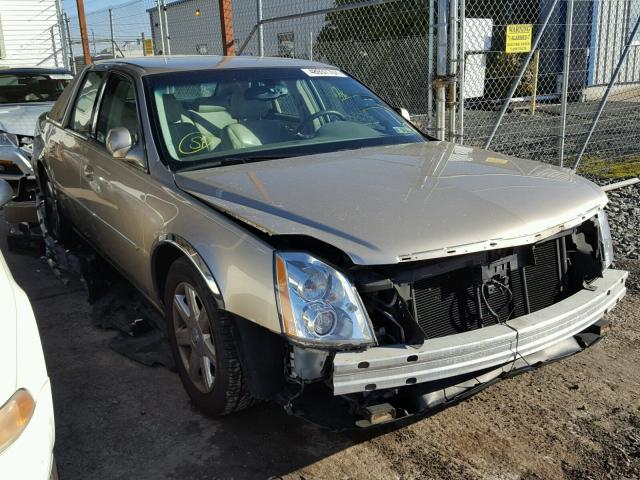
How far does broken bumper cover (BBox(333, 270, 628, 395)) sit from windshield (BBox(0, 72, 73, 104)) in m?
8.29

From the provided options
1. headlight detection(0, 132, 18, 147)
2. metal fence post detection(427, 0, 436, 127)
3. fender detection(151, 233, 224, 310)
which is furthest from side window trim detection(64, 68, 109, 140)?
metal fence post detection(427, 0, 436, 127)

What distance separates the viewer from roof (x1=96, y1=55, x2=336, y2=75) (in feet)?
13.5

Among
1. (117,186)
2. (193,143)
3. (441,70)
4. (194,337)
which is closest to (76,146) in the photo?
(117,186)

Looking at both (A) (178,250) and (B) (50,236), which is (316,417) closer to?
(A) (178,250)

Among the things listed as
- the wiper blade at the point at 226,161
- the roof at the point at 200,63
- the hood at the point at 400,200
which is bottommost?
the hood at the point at 400,200

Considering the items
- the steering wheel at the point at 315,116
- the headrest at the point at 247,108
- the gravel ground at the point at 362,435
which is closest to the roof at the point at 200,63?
the headrest at the point at 247,108

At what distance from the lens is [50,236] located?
5.92 meters

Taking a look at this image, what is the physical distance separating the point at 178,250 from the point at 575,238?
6.49 feet

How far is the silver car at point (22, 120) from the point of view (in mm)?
7145

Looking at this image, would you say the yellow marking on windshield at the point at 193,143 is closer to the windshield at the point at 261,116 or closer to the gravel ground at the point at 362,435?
the windshield at the point at 261,116

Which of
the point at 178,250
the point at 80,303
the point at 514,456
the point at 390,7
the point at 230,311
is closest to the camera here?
the point at 230,311

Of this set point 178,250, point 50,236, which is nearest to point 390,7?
point 50,236

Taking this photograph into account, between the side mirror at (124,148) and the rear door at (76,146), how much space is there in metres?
1.04

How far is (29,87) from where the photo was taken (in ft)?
30.4
